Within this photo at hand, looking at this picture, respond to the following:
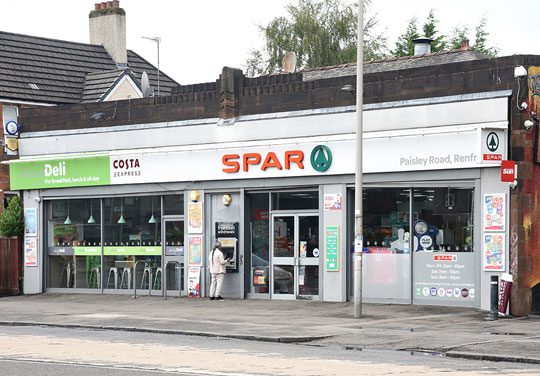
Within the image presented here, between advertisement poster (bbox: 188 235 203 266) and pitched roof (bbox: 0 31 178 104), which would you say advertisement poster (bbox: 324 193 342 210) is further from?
pitched roof (bbox: 0 31 178 104)

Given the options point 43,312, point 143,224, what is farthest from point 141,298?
point 43,312

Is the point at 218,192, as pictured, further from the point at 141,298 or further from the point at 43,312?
the point at 43,312

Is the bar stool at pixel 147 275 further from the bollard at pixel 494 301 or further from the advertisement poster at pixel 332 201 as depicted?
the bollard at pixel 494 301

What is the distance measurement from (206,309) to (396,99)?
6.79 meters

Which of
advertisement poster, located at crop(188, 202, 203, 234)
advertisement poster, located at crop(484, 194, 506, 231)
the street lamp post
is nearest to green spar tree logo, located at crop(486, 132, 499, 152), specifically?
advertisement poster, located at crop(484, 194, 506, 231)

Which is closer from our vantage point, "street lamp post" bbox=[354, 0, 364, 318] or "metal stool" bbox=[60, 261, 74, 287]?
"street lamp post" bbox=[354, 0, 364, 318]

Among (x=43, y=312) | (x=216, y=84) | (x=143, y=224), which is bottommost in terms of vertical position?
(x=43, y=312)

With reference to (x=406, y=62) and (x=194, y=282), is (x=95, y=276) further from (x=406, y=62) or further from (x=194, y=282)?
(x=406, y=62)

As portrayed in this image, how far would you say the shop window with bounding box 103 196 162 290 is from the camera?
31281mm

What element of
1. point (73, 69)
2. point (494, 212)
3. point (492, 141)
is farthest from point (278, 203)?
point (73, 69)

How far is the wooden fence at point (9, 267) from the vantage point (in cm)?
3369

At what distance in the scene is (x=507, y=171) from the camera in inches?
923

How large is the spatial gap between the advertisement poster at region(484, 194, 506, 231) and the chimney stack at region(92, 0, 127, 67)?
2565 cm

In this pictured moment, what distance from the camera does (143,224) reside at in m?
31.6
